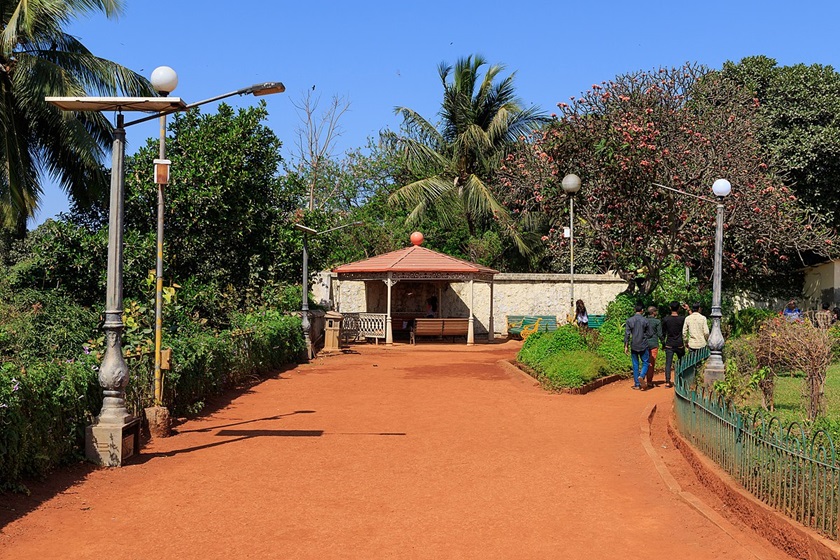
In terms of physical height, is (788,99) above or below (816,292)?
above

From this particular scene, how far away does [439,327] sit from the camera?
95.4 ft

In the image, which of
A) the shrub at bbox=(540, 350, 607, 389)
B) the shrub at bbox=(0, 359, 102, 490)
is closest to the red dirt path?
the shrub at bbox=(0, 359, 102, 490)

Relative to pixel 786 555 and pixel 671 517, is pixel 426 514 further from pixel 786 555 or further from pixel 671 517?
pixel 786 555

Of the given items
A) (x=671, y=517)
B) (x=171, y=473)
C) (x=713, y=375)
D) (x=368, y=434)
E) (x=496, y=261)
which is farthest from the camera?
(x=496, y=261)

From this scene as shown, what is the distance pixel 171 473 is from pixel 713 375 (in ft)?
28.5

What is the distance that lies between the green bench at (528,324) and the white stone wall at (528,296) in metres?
0.64

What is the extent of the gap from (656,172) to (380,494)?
15.9 m

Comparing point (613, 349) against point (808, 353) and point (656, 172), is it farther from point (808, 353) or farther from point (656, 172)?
point (808, 353)

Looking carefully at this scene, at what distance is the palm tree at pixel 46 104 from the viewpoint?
19.2 metres

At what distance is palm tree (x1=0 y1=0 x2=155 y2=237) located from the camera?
1923 centimetres

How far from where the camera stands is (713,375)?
44.4 ft

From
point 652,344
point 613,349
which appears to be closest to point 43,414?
point 652,344

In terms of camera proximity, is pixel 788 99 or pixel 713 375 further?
pixel 788 99

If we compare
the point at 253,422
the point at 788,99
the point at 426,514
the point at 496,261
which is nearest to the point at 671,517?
the point at 426,514
